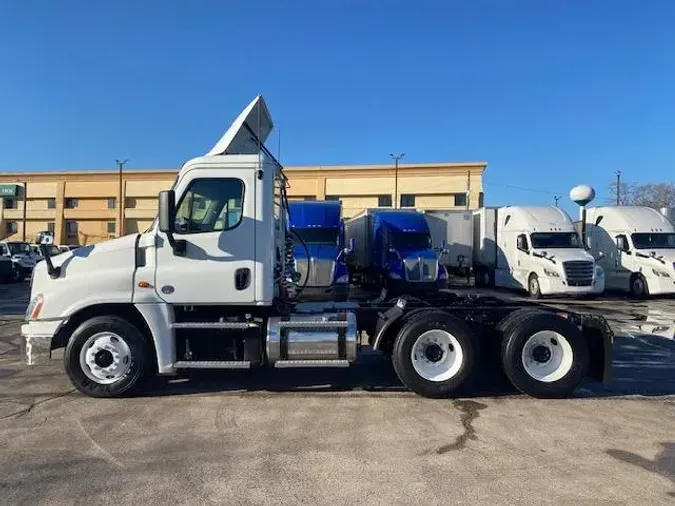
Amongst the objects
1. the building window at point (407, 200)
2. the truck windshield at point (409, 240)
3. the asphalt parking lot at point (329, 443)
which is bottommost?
the asphalt parking lot at point (329, 443)

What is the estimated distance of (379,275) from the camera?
20.7 m

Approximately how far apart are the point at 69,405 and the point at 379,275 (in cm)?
1492

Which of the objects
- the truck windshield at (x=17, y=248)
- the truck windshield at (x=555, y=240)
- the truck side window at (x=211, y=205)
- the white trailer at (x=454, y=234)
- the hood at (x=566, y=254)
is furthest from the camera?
the truck windshield at (x=17, y=248)

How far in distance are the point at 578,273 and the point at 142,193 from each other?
55.8 m

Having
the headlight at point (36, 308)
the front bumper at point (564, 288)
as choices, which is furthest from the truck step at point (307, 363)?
the front bumper at point (564, 288)

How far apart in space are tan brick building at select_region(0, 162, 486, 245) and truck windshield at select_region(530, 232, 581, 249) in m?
37.7

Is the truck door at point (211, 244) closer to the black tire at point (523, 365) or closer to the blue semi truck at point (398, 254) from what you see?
the black tire at point (523, 365)

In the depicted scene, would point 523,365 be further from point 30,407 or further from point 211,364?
point 30,407

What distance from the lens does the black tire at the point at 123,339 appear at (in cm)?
666

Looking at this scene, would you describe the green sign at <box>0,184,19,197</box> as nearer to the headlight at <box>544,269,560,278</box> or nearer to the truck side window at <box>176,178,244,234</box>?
the headlight at <box>544,269,560,278</box>

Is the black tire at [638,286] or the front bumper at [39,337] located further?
the black tire at [638,286]

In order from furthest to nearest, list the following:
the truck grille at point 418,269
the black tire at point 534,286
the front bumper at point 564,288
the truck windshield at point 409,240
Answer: the black tire at point 534,286, the front bumper at point 564,288, the truck windshield at point 409,240, the truck grille at point 418,269

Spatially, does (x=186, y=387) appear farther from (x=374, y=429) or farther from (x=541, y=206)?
(x=541, y=206)

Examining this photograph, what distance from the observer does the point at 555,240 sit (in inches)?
859
